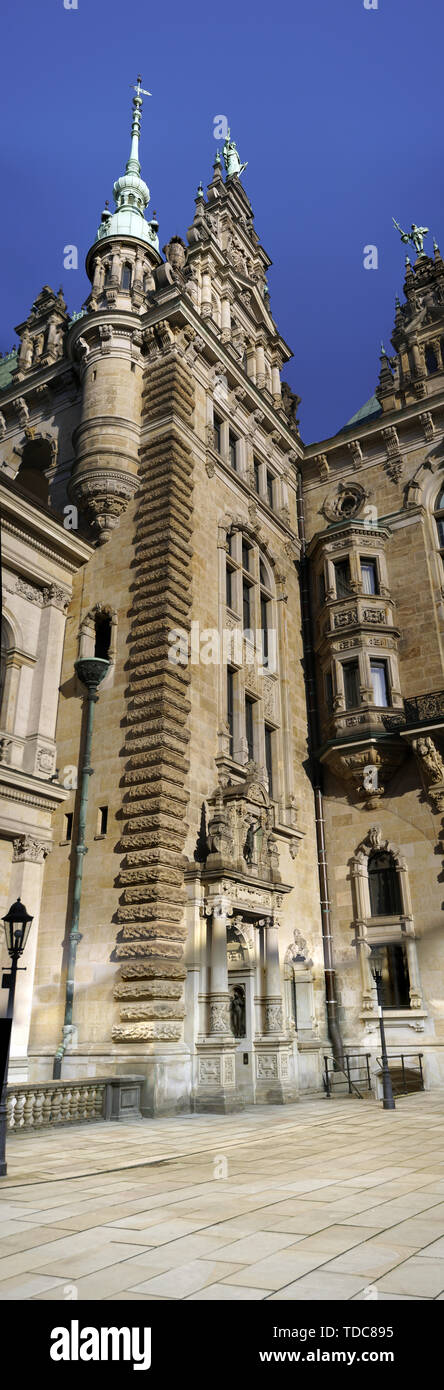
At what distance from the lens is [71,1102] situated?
683 inches

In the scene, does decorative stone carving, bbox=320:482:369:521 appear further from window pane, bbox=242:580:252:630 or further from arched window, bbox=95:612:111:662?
arched window, bbox=95:612:111:662

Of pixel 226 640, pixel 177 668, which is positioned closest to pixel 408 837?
pixel 226 640

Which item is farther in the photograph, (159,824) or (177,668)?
(177,668)

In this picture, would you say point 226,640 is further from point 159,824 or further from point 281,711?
point 159,824

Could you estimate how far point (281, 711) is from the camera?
103ft

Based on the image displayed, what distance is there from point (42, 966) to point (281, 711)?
12.8 meters

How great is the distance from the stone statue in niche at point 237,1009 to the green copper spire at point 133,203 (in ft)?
91.2

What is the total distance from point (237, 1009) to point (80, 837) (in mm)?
7633

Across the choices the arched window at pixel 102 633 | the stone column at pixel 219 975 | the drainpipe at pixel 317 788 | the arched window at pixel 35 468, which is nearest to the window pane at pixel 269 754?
the drainpipe at pixel 317 788

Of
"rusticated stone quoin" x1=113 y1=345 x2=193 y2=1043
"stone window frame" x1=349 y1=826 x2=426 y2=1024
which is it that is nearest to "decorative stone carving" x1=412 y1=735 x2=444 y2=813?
"stone window frame" x1=349 y1=826 x2=426 y2=1024

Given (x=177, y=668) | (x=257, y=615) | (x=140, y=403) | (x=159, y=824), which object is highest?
(x=140, y=403)

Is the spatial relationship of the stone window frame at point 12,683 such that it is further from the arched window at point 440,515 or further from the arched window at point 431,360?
the arched window at point 431,360

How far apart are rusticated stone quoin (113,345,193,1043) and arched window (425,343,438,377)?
14.2m

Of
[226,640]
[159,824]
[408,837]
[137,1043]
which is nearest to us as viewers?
[137,1043]
